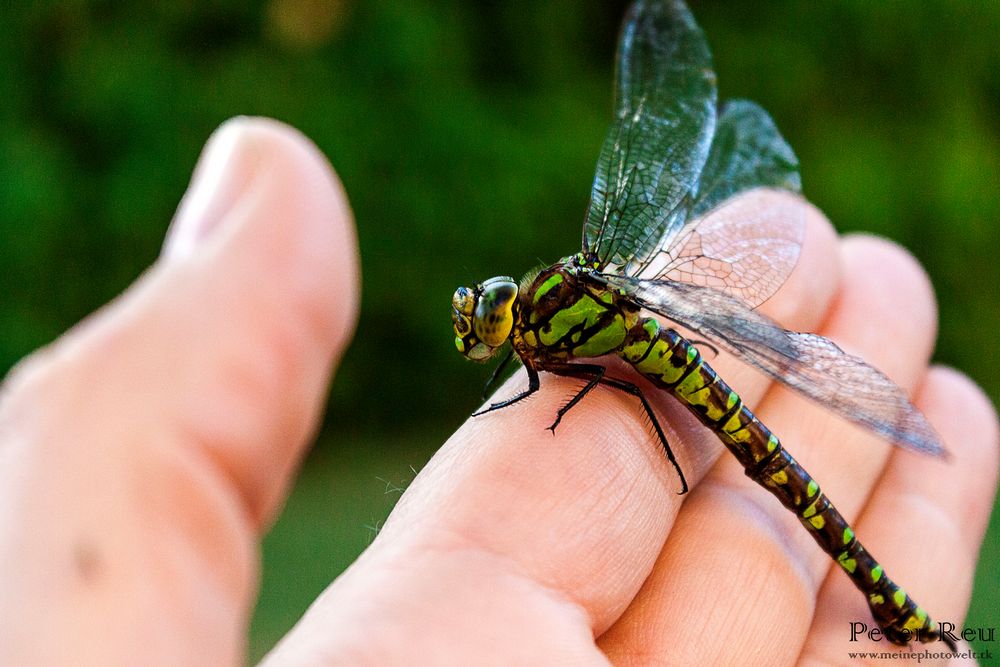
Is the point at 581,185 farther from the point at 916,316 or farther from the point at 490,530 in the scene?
the point at 490,530

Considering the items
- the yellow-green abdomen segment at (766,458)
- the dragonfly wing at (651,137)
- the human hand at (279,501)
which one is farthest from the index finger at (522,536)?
the dragonfly wing at (651,137)

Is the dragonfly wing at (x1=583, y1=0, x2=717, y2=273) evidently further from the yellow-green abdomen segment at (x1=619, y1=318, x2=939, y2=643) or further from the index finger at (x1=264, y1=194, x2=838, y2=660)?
the index finger at (x1=264, y1=194, x2=838, y2=660)

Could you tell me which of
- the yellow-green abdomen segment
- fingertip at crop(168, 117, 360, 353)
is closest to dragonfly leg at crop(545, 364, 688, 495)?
the yellow-green abdomen segment

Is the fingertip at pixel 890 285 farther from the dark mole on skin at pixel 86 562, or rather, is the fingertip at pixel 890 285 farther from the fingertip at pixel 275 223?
the dark mole on skin at pixel 86 562

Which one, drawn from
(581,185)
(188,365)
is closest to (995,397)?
(581,185)

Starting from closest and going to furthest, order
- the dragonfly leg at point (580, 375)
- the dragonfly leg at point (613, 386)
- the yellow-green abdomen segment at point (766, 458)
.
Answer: the dragonfly leg at point (580, 375), the dragonfly leg at point (613, 386), the yellow-green abdomen segment at point (766, 458)

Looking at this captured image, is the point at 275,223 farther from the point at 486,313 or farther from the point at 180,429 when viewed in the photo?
the point at 486,313

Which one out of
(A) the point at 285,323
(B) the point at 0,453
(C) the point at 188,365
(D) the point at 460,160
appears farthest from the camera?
(D) the point at 460,160
